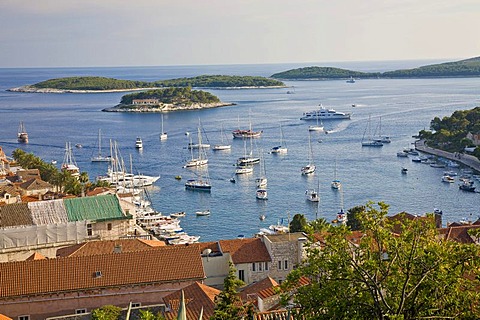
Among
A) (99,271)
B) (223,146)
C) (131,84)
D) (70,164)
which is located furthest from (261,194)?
(131,84)

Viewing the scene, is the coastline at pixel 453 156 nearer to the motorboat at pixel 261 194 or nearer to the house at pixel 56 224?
the motorboat at pixel 261 194

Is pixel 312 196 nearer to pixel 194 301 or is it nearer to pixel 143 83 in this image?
pixel 194 301

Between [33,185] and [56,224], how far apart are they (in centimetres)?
1529

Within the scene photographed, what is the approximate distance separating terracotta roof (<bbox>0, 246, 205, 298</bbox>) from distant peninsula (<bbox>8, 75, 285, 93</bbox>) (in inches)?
5767

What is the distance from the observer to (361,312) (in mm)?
8508

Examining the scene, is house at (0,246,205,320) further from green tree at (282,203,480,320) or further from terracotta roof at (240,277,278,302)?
green tree at (282,203,480,320)

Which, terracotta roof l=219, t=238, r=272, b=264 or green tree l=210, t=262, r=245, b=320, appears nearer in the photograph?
green tree l=210, t=262, r=245, b=320

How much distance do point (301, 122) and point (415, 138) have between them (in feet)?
76.1

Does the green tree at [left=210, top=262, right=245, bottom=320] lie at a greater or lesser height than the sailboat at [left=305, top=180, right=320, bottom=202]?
greater

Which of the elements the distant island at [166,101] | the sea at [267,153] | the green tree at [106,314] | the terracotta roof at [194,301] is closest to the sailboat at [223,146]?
the sea at [267,153]

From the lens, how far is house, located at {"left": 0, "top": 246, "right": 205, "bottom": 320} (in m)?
15.0

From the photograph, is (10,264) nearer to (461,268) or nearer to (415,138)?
(461,268)

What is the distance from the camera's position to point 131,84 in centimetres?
16562

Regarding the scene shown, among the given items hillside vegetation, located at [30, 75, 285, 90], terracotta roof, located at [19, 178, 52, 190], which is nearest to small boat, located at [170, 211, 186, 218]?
terracotta roof, located at [19, 178, 52, 190]
